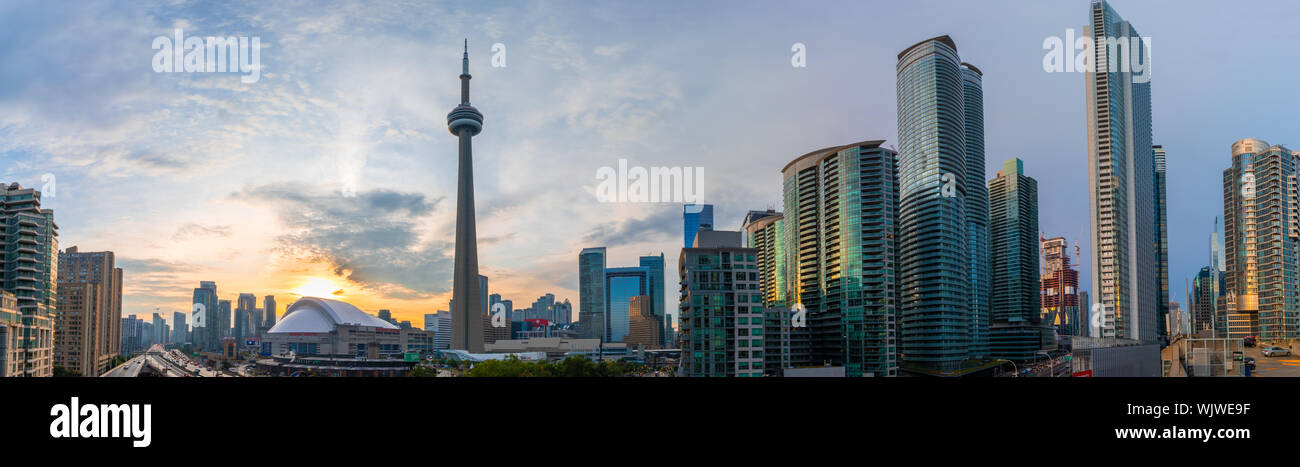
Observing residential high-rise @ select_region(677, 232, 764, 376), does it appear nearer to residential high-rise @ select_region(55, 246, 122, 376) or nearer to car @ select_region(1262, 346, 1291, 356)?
car @ select_region(1262, 346, 1291, 356)

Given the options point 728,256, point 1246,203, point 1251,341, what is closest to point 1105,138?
point 1246,203

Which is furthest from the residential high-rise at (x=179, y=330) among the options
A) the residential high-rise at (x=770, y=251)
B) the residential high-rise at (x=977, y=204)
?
the residential high-rise at (x=977, y=204)

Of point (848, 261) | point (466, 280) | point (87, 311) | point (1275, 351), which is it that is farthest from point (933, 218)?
point (87, 311)

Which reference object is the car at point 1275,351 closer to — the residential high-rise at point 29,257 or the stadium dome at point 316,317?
the residential high-rise at point 29,257

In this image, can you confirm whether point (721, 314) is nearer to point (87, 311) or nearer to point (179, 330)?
point (87, 311)
